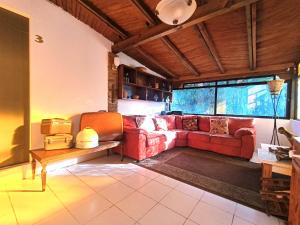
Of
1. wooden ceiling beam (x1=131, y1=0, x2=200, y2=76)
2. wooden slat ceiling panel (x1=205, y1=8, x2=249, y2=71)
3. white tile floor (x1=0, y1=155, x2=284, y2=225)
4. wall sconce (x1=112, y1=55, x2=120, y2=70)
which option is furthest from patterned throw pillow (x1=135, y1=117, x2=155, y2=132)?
wooden slat ceiling panel (x1=205, y1=8, x2=249, y2=71)

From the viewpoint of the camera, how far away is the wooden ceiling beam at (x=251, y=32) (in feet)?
7.91

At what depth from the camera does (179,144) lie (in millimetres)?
4172

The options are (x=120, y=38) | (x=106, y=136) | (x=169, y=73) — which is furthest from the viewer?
(x=169, y=73)

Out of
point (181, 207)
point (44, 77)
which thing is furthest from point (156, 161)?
point (44, 77)

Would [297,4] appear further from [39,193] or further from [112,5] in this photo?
[39,193]

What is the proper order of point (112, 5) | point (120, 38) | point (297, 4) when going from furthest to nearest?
point (120, 38), point (112, 5), point (297, 4)

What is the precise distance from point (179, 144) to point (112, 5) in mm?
3385

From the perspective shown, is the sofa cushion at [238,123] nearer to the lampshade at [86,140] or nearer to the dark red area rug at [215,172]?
the dark red area rug at [215,172]

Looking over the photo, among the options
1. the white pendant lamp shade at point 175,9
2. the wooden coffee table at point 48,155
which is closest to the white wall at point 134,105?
the wooden coffee table at point 48,155

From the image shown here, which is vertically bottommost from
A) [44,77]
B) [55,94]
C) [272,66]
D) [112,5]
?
[55,94]

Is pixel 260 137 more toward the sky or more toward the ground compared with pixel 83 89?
more toward the ground

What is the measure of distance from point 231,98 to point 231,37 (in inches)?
76.5

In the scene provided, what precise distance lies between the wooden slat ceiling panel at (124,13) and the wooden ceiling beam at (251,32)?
68.6 inches

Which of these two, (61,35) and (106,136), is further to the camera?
(106,136)
